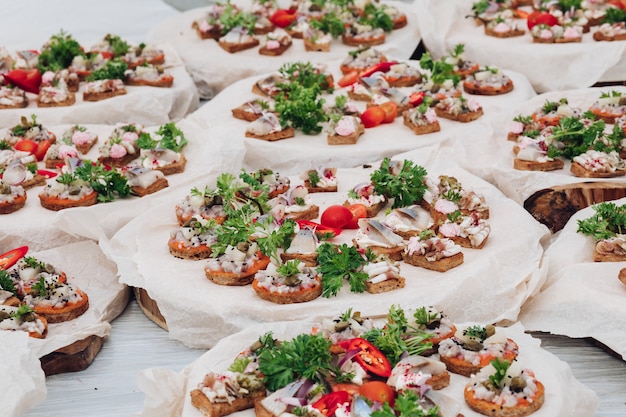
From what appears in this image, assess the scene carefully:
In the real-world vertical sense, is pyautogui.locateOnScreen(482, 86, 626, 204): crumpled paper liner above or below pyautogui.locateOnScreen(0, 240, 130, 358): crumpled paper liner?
below

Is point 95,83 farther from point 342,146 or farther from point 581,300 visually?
point 581,300

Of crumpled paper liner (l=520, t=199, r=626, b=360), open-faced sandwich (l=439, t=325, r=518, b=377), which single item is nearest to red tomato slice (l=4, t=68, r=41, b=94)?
crumpled paper liner (l=520, t=199, r=626, b=360)

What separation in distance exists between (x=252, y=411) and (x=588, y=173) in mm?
3037

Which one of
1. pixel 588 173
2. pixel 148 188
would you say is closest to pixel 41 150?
pixel 148 188

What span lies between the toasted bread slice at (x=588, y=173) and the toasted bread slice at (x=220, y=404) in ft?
9.76

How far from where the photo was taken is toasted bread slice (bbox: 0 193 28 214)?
661cm

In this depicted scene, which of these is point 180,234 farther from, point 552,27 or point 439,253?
point 552,27

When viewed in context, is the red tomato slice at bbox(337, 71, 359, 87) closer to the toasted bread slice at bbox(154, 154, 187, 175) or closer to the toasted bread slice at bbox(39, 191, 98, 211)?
the toasted bread slice at bbox(154, 154, 187, 175)

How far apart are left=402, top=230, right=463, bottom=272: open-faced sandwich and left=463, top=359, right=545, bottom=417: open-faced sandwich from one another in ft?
3.84

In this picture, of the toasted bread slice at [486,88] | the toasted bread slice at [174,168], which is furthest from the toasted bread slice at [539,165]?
the toasted bread slice at [174,168]

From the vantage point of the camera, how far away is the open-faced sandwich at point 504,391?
4.46m

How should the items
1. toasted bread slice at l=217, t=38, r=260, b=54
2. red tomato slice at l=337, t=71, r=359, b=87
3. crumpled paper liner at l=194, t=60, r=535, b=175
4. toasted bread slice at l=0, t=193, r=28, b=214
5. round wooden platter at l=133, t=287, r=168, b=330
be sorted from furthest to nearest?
toasted bread slice at l=217, t=38, r=260, b=54
red tomato slice at l=337, t=71, r=359, b=87
crumpled paper liner at l=194, t=60, r=535, b=175
toasted bread slice at l=0, t=193, r=28, b=214
round wooden platter at l=133, t=287, r=168, b=330

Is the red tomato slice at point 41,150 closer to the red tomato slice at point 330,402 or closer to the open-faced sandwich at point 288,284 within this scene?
the open-faced sandwich at point 288,284

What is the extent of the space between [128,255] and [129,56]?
→ 3466mm
